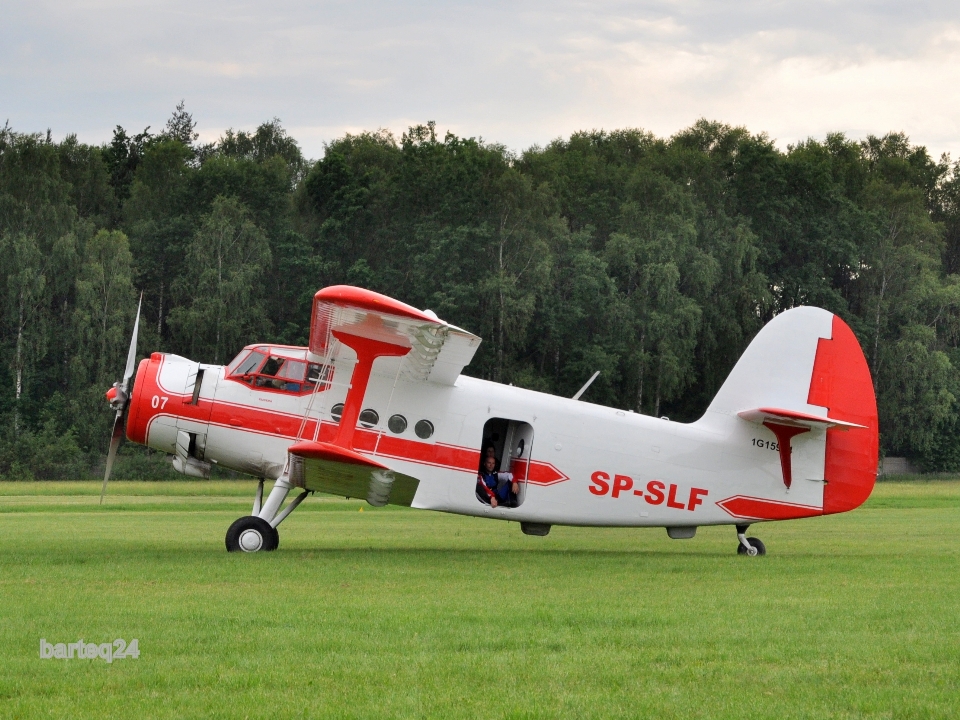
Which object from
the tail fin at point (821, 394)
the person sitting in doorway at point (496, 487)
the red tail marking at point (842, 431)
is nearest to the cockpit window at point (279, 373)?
the person sitting in doorway at point (496, 487)

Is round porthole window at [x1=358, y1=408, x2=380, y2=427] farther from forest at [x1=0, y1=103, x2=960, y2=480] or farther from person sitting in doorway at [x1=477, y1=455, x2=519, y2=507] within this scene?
forest at [x1=0, y1=103, x2=960, y2=480]

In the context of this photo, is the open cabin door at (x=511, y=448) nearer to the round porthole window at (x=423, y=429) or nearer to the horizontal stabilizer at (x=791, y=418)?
the round porthole window at (x=423, y=429)

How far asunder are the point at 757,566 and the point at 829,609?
4.36 meters

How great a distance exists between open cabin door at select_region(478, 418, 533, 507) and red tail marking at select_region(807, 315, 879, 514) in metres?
4.28

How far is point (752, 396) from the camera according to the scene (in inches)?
656

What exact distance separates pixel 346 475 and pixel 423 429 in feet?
4.67

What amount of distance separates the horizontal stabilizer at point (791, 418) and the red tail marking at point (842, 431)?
0.33 metres

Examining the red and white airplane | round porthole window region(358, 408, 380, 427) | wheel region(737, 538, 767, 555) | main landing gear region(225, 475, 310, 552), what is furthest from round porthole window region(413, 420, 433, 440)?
wheel region(737, 538, 767, 555)

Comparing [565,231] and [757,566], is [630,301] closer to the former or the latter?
[565,231]

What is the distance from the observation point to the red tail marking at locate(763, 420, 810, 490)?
53.9 feet

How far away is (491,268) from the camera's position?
5391cm

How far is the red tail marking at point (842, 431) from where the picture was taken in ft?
54.1

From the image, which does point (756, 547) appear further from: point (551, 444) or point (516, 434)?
point (516, 434)

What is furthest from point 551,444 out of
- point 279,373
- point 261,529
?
point 261,529
